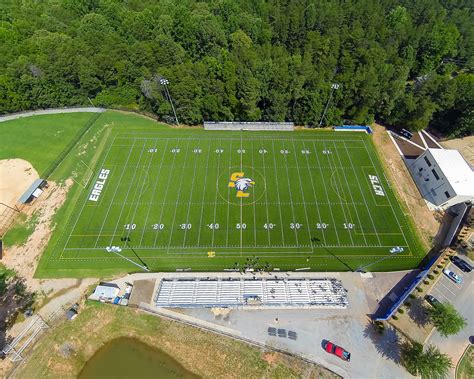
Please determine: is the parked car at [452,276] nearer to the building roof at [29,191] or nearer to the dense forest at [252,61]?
the dense forest at [252,61]

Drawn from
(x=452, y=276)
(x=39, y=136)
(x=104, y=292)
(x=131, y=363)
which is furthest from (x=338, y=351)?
(x=39, y=136)

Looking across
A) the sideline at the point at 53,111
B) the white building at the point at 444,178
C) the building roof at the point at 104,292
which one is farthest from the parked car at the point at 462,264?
Result: the sideline at the point at 53,111

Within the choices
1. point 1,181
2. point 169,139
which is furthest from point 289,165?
point 1,181

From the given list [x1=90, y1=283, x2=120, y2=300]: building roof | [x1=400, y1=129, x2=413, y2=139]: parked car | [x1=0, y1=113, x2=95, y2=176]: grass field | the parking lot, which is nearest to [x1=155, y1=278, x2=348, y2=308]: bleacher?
[x1=90, y1=283, x2=120, y2=300]: building roof

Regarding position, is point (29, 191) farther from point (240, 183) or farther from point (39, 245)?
point (240, 183)

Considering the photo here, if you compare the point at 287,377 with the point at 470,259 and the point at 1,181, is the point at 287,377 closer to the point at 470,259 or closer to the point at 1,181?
the point at 470,259

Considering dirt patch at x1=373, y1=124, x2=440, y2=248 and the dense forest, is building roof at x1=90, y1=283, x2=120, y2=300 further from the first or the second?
dirt patch at x1=373, y1=124, x2=440, y2=248
